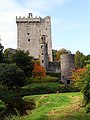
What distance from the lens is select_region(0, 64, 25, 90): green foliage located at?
139 feet

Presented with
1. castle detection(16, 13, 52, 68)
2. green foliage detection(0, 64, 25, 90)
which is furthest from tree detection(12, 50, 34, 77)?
castle detection(16, 13, 52, 68)

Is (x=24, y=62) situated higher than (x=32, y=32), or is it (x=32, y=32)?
(x=32, y=32)

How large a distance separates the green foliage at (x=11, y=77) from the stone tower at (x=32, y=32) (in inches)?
1412

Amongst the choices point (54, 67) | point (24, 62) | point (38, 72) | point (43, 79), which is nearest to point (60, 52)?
point (54, 67)

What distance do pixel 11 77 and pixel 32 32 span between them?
131ft

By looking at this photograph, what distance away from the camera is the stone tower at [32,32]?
3167 inches

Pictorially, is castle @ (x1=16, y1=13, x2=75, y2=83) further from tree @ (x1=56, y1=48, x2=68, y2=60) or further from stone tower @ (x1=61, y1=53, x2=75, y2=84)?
stone tower @ (x1=61, y1=53, x2=75, y2=84)

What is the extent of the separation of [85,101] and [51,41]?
63.6m

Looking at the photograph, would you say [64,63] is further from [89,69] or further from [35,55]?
[89,69]

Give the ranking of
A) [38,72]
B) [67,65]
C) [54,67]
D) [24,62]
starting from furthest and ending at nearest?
[54,67] < [67,65] < [38,72] < [24,62]

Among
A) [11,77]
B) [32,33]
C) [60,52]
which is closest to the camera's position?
[11,77]

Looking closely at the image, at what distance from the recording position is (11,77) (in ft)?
139

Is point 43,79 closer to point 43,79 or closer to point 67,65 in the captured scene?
point 43,79

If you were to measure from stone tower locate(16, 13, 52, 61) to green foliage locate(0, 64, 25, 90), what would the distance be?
3586 centimetres
